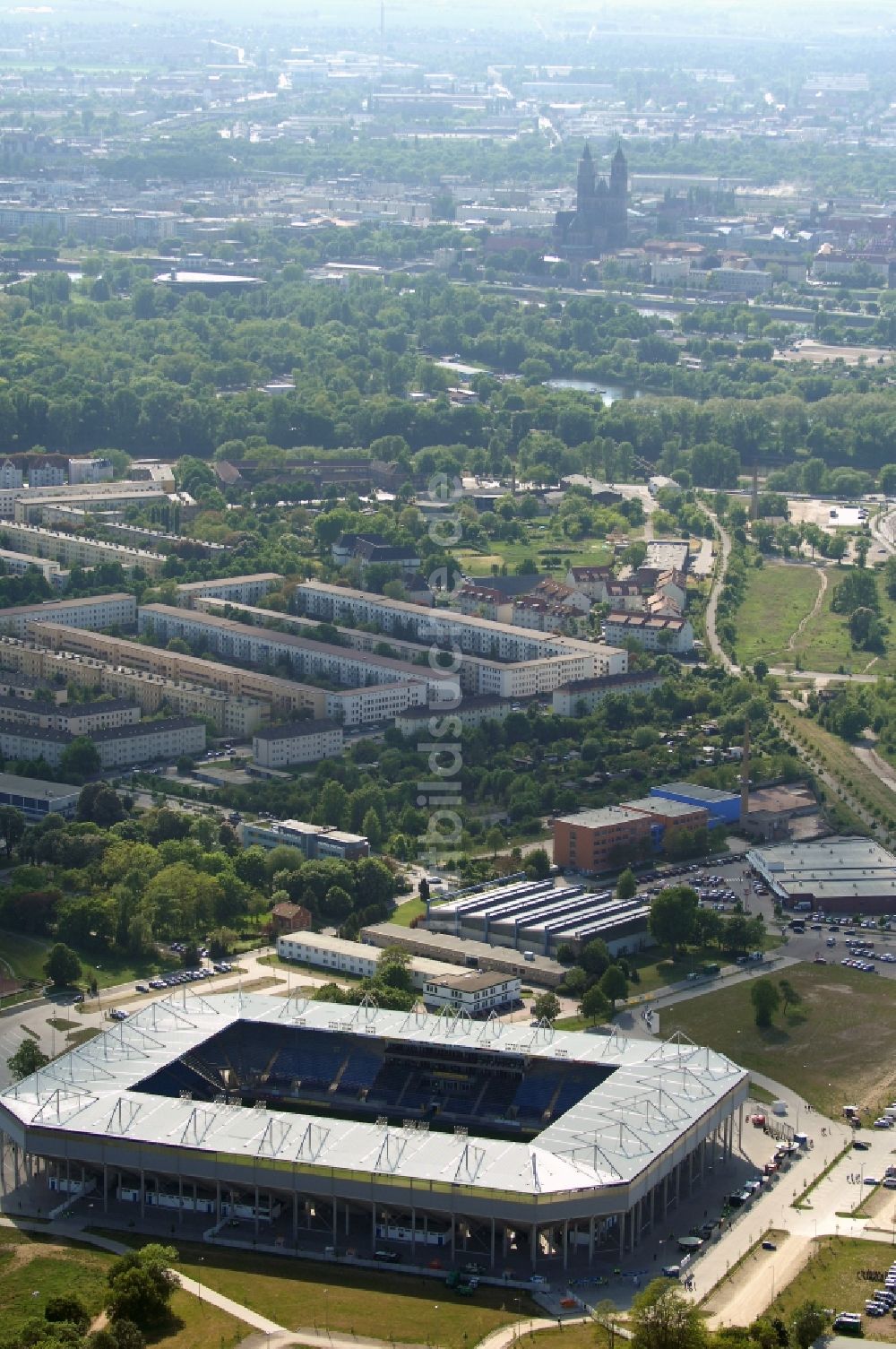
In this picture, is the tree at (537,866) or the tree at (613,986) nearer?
the tree at (613,986)

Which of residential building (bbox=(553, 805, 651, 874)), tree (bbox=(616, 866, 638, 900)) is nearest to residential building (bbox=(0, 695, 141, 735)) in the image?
residential building (bbox=(553, 805, 651, 874))

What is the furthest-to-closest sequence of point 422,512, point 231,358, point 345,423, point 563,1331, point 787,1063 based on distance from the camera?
point 231,358, point 345,423, point 422,512, point 787,1063, point 563,1331

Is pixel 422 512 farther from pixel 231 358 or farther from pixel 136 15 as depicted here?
pixel 136 15

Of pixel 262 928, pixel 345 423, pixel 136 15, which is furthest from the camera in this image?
pixel 136 15

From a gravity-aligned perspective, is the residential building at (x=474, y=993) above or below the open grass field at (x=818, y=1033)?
above

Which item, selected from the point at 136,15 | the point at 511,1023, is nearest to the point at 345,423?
the point at 511,1023

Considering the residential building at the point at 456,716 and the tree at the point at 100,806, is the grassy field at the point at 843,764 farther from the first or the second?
the tree at the point at 100,806

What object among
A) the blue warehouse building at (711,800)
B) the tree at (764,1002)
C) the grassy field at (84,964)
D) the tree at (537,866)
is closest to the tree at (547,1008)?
the tree at (764,1002)

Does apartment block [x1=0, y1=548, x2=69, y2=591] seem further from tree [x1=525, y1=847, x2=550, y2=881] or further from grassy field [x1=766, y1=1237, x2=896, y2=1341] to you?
grassy field [x1=766, y1=1237, x2=896, y2=1341]
